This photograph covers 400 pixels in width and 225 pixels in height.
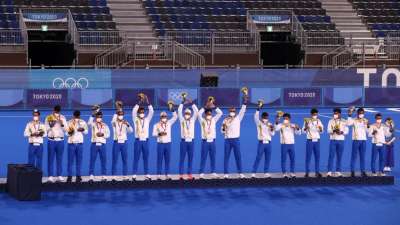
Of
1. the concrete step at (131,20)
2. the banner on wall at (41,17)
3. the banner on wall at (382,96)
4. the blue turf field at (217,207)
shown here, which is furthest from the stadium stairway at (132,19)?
the blue turf field at (217,207)

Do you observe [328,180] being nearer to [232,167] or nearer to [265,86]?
[232,167]

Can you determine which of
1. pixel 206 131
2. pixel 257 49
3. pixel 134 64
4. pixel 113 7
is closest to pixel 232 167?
pixel 206 131

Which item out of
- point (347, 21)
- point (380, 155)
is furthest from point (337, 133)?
point (347, 21)

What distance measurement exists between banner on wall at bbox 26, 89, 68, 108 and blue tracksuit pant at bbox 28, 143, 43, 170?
48.4ft

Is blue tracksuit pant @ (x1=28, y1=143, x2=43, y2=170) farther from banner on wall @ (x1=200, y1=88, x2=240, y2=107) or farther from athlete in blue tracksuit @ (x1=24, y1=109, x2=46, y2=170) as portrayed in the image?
banner on wall @ (x1=200, y1=88, x2=240, y2=107)

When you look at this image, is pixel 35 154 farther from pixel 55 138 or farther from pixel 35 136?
pixel 55 138

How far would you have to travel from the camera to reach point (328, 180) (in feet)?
62.3

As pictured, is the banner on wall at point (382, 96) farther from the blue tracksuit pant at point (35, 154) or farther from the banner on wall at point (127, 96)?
the blue tracksuit pant at point (35, 154)

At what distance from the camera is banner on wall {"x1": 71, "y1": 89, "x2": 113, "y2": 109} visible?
3306cm

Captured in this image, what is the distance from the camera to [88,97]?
33156mm

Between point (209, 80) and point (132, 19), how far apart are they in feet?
30.5

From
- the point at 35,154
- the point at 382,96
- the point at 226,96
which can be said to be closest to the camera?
the point at 35,154

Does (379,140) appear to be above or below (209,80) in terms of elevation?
below

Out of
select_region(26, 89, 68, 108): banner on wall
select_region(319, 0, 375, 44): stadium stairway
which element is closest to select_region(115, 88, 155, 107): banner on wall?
select_region(26, 89, 68, 108): banner on wall
